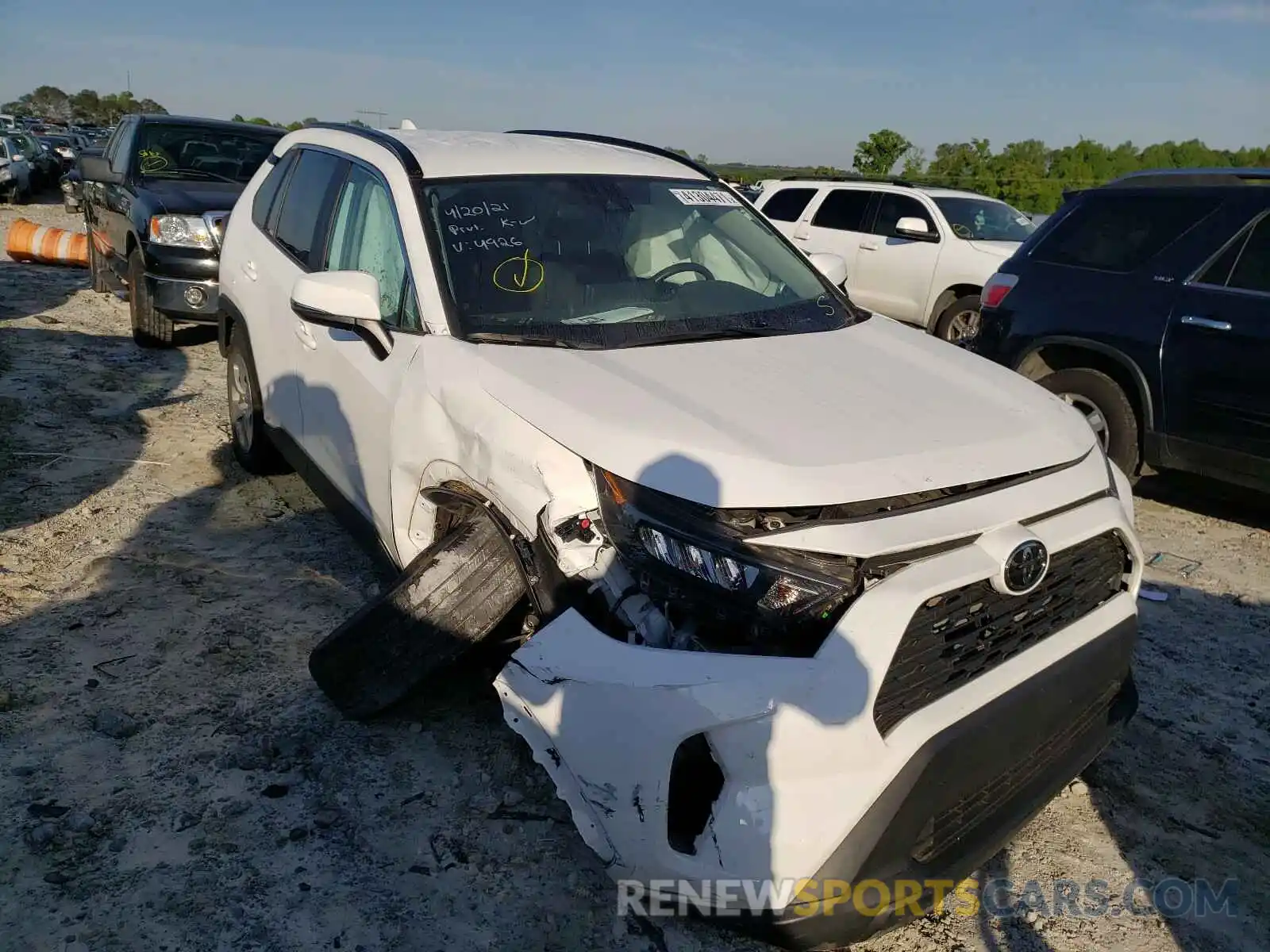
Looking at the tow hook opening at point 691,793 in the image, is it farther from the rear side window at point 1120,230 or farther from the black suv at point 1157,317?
the rear side window at point 1120,230

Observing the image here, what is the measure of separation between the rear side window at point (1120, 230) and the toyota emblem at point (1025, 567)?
3.77 meters

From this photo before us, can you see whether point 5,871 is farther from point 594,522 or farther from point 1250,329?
point 1250,329

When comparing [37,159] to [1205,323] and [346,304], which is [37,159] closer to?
[346,304]

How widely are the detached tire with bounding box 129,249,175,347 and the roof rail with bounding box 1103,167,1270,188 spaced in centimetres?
685

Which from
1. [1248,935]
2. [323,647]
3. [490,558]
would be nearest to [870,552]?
[490,558]

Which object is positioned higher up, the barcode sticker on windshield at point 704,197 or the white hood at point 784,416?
the barcode sticker on windshield at point 704,197

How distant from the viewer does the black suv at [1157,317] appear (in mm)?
4754

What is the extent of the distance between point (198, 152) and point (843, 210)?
6707mm

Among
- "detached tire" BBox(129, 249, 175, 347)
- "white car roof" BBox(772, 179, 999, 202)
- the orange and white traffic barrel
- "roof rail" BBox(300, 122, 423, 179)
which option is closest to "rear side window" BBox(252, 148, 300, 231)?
"roof rail" BBox(300, 122, 423, 179)

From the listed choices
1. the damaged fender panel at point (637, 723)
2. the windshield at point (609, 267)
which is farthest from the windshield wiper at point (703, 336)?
the damaged fender panel at point (637, 723)

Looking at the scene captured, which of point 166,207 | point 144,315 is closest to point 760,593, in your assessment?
point 166,207

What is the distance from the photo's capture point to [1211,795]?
304 cm

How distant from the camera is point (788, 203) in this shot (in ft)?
38.0

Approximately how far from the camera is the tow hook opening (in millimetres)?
2027
